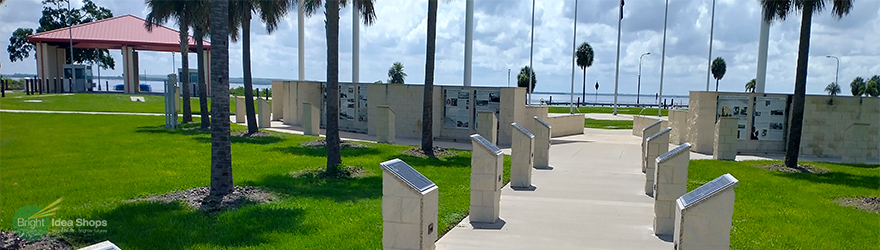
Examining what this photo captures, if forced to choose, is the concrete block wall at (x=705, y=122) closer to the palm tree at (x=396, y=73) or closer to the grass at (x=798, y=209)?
the grass at (x=798, y=209)

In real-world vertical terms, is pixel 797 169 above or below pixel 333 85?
below

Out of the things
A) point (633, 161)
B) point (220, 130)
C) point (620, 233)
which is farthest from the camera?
→ point (633, 161)

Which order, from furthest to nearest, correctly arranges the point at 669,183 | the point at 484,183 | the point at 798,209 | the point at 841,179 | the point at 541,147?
the point at 541,147 < the point at 841,179 < the point at 798,209 < the point at 484,183 < the point at 669,183

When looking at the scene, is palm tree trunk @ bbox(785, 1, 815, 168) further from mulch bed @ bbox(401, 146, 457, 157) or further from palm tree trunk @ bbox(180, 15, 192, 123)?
palm tree trunk @ bbox(180, 15, 192, 123)

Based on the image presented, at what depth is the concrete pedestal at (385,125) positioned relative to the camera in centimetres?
1797

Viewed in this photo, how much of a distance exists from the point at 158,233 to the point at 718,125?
14.7m

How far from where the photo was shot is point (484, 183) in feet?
26.3

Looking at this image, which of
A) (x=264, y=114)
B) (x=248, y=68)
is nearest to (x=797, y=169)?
(x=248, y=68)

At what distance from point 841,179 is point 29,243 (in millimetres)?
15069

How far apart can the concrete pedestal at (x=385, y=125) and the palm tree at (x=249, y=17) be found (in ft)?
14.7

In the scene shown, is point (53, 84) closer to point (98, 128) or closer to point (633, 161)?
point (98, 128)

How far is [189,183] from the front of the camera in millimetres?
9820

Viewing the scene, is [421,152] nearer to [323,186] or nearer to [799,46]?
[323,186]

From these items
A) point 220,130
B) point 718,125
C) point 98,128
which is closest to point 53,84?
point 98,128
